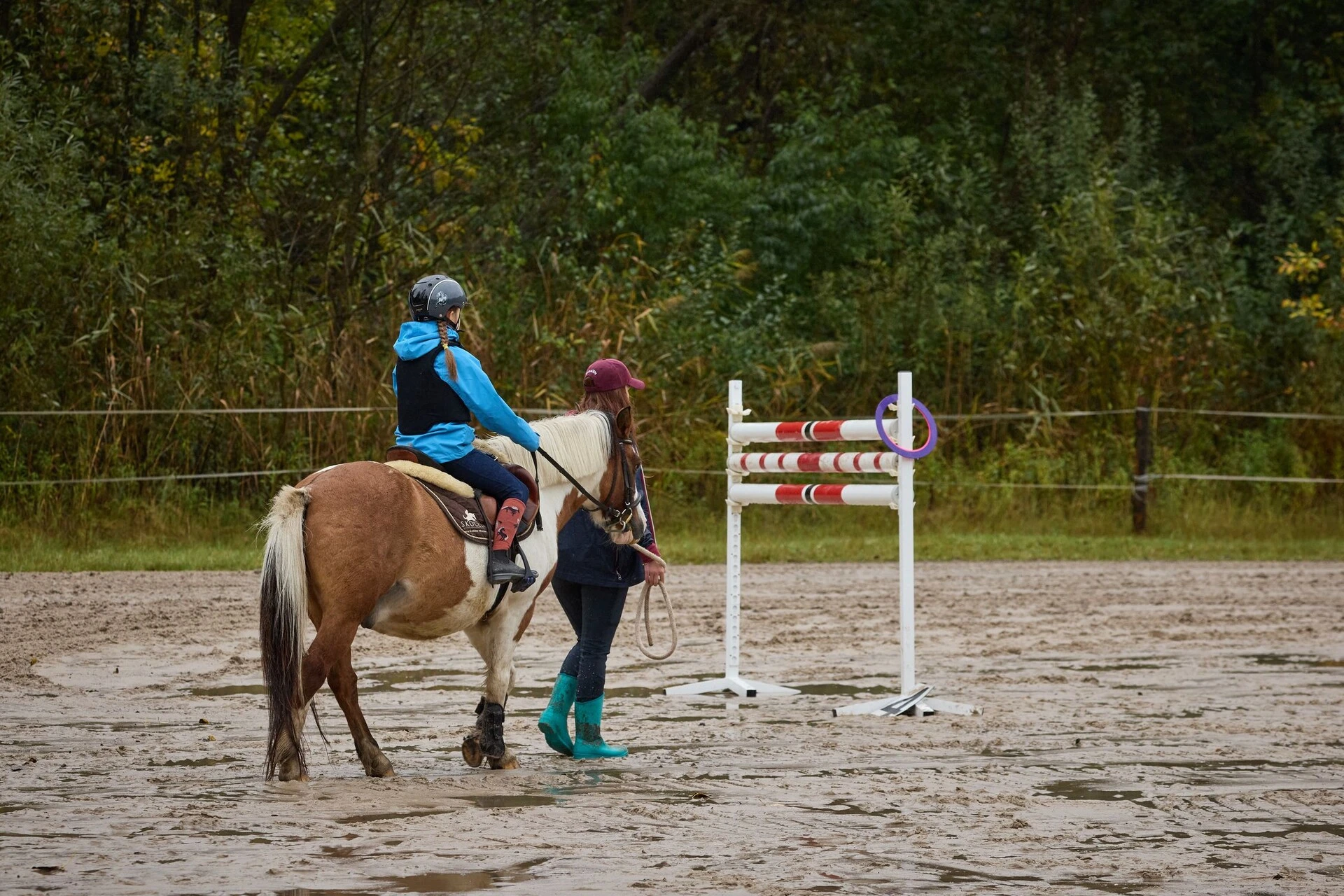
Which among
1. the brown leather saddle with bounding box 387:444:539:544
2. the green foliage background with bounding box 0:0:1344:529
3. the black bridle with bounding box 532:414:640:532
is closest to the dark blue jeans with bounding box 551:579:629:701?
the black bridle with bounding box 532:414:640:532

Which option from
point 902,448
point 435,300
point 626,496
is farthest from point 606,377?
point 902,448

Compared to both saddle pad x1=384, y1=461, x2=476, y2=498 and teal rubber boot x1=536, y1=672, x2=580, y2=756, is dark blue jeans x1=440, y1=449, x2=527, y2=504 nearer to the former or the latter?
saddle pad x1=384, y1=461, x2=476, y2=498

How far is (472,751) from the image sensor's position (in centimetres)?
662

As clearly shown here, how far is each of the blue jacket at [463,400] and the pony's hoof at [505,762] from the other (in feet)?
3.78

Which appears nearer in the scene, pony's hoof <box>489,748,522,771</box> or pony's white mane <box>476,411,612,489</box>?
pony's hoof <box>489,748,522,771</box>

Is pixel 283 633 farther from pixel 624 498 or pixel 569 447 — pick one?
pixel 624 498

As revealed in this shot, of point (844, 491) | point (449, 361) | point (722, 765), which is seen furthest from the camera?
point (844, 491)

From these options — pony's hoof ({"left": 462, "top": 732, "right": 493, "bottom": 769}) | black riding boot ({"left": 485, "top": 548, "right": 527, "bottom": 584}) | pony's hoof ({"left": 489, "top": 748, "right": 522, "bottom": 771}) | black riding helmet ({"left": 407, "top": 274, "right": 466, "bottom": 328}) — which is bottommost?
Answer: pony's hoof ({"left": 489, "top": 748, "right": 522, "bottom": 771})

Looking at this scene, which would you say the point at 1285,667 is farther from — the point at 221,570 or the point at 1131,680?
the point at 221,570

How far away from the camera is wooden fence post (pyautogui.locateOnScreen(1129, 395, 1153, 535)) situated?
1761cm

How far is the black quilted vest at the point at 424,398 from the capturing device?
257 inches

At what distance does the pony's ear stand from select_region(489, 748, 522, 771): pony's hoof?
4.65 feet

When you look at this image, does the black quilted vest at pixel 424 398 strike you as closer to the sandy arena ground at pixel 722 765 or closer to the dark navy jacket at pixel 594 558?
the dark navy jacket at pixel 594 558

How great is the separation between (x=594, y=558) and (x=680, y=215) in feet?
55.3
